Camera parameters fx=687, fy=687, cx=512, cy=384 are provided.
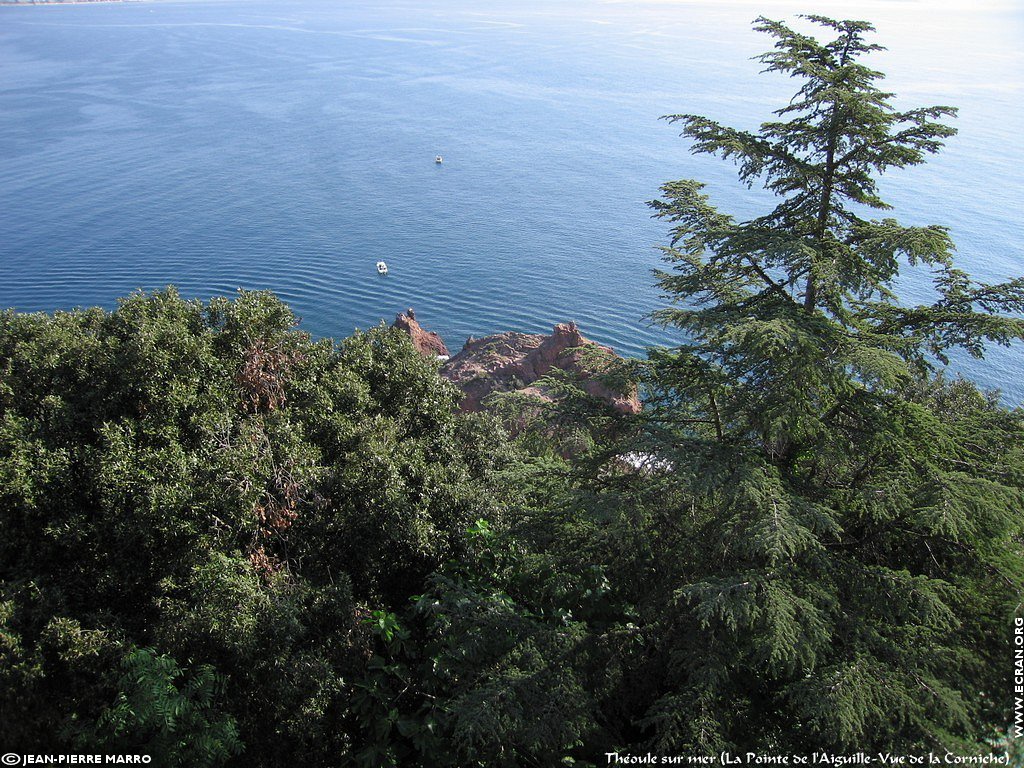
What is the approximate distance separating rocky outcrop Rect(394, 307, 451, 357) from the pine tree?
21706 mm

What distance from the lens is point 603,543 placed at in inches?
398

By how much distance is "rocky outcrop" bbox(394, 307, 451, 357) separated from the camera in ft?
103

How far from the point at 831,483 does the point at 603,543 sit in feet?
11.0

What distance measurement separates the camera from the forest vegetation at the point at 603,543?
771 cm

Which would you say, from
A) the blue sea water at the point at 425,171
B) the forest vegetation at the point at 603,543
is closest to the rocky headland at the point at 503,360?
the blue sea water at the point at 425,171

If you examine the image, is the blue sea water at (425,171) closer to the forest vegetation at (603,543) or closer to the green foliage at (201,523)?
the green foliage at (201,523)

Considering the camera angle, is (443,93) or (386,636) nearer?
(386,636)

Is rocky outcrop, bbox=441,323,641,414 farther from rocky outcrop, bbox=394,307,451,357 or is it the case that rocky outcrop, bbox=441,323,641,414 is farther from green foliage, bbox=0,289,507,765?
green foliage, bbox=0,289,507,765

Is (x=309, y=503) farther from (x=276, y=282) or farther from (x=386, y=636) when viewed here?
(x=276, y=282)

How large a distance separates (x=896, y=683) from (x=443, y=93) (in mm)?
99315

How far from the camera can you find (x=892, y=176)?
5878cm

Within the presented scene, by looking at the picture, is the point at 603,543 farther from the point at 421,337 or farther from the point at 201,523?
the point at 421,337

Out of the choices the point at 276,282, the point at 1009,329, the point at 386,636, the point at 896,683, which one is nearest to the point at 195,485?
the point at 386,636

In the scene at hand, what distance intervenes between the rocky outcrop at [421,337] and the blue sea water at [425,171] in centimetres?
469
